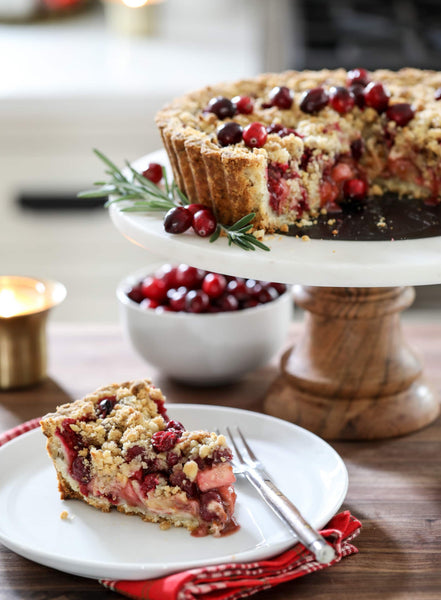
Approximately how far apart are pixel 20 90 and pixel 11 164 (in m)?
0.26

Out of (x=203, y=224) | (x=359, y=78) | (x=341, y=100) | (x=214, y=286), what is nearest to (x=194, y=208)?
(x=203, y=224)

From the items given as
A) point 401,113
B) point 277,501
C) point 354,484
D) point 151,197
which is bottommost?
point 354,484

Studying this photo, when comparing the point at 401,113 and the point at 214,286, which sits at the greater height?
the point at 401,113

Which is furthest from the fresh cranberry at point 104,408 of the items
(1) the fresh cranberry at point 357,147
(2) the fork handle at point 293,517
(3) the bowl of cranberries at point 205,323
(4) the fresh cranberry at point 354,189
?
(1) the fresh cranberry at point 357,147

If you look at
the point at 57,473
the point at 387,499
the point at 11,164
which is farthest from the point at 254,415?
the point at 11,164

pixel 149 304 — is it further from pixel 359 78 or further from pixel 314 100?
pixel 359 78

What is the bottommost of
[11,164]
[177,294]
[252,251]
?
[11,164]

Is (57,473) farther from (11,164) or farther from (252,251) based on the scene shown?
(11,164)

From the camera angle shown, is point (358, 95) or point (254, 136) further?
point (358, 95)

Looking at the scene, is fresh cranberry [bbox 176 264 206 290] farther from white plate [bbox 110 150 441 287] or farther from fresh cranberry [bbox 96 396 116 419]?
fresh cranberry [bbox 96 396 116 419]

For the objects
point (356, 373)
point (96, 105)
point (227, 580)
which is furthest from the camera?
point (96, 105)

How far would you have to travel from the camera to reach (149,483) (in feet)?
4.00

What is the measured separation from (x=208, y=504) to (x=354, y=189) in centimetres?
74

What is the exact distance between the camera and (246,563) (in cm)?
115
